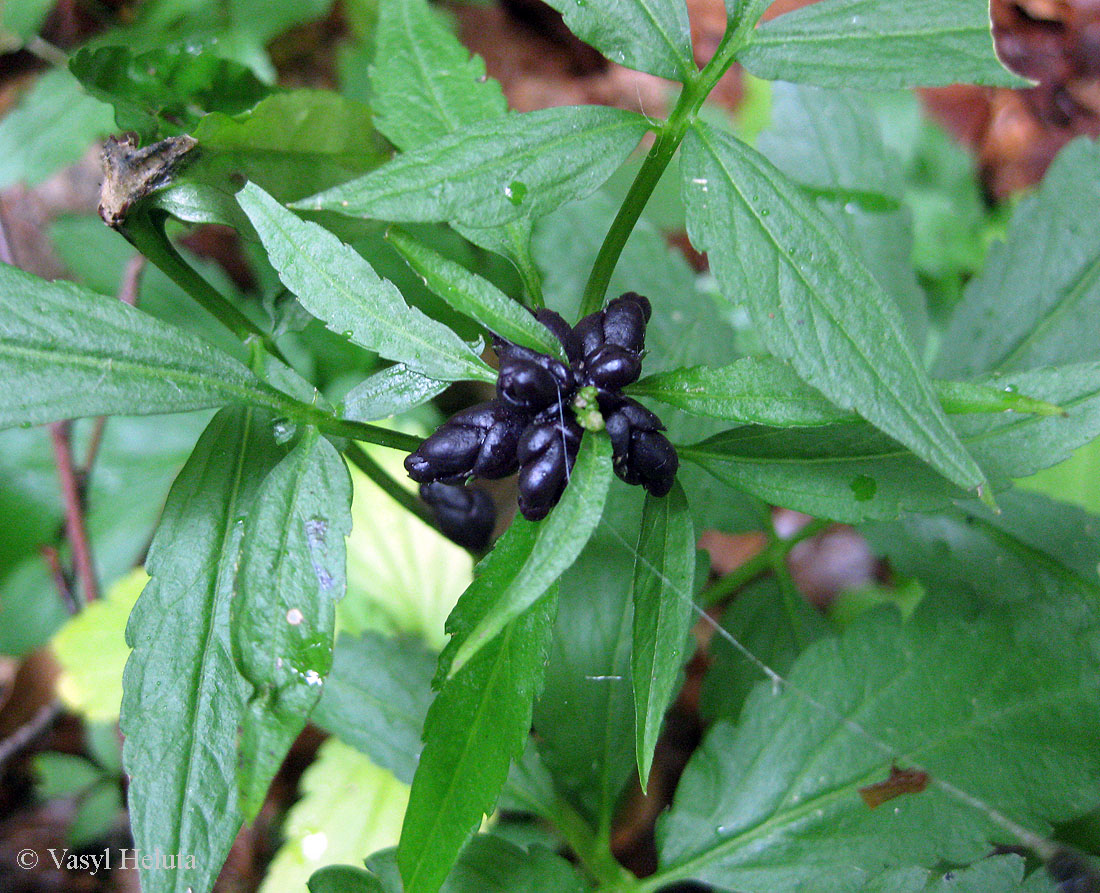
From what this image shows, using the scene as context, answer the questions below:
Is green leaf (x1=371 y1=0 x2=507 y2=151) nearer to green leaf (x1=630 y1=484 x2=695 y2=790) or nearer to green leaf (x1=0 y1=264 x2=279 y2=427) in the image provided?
green leaf (x1=0 y1=264 x2=279 y2=427)

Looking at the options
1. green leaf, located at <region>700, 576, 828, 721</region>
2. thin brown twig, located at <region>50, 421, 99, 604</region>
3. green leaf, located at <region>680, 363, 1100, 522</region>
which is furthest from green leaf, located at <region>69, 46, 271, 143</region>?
green leaf, located at <region>700, 576, 828, 721</region>

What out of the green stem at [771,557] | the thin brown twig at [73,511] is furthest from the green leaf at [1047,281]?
the thin brown twig at [73,511]

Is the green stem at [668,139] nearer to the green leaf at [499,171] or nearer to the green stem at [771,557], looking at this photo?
the green leaf at [499,171]

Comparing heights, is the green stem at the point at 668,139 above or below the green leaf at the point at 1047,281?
below

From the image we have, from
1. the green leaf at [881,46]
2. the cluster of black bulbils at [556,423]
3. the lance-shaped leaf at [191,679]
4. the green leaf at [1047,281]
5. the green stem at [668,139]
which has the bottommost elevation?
the lance-shaped leaf at [191,679]

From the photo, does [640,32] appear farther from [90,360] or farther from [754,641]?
[754,641]

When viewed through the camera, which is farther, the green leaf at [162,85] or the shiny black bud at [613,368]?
the green leaf at [162,85]

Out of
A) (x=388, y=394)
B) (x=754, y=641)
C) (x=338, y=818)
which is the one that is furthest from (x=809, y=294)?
(x=338, y=818)
